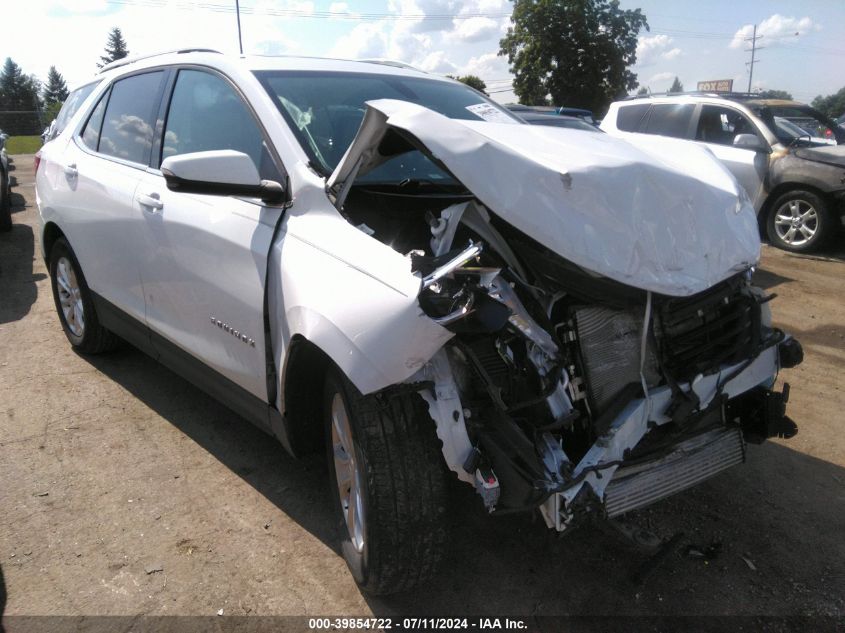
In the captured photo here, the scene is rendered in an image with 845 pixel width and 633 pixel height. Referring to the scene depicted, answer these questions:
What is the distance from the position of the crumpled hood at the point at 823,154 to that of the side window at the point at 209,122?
285 inches

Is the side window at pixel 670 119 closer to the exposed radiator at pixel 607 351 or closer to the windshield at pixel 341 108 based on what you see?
the windshield at pixel 341 108

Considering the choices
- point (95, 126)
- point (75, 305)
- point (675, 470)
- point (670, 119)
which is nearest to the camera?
point (675, 470)

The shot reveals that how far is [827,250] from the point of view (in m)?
8.16

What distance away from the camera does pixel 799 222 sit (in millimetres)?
8016

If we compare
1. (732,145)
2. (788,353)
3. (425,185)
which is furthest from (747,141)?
(425,185)

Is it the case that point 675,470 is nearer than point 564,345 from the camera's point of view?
No

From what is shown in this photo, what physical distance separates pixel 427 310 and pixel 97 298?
3126mm

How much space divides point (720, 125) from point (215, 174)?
7867 millimetres

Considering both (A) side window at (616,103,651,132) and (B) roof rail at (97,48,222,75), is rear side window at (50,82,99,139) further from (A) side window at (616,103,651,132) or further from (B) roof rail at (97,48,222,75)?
(A) side window at (616,103,651,132)

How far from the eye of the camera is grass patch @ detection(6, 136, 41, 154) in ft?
111

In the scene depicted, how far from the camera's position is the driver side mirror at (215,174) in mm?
2521

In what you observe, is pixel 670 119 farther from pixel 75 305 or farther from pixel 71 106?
pixel 75 305

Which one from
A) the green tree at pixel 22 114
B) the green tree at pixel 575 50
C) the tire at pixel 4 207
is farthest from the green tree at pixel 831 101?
the tire at pixel 4 207

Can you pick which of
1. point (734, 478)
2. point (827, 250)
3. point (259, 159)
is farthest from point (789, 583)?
point (827, 250)
